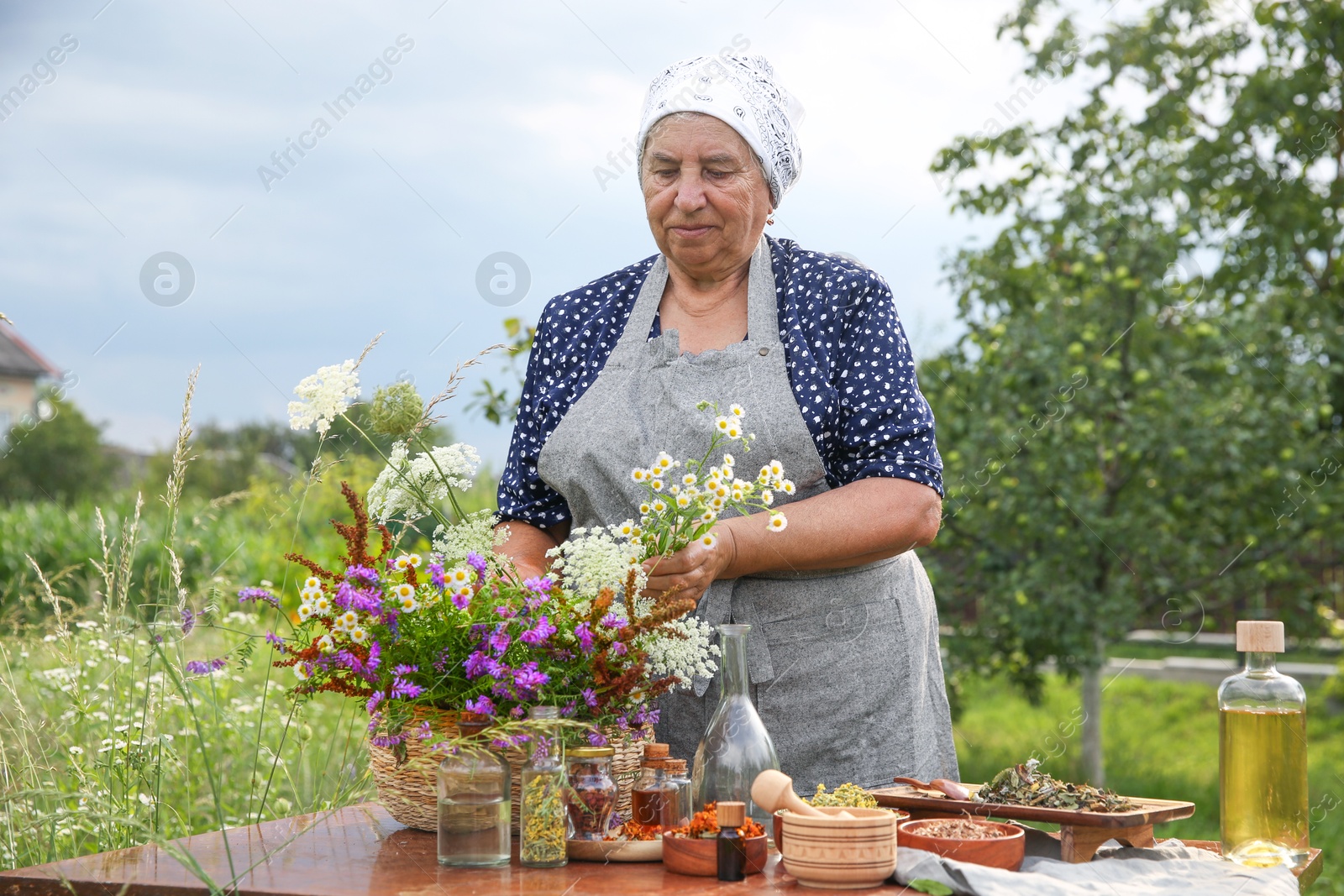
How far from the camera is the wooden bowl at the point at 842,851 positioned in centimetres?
145

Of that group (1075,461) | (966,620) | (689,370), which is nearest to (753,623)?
A: (689,370)

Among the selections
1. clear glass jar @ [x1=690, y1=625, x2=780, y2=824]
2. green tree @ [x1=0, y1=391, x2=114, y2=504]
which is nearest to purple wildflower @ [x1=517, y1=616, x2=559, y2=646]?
clear glass jar @ [x1=690, y1=625, x2=780, y2=824]

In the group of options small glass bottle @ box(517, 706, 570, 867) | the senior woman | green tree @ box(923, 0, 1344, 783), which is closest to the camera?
small glass bottle @ box(517, 706, 570, 867)

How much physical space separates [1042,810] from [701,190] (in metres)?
1.21

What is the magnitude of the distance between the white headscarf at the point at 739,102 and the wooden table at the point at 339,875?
49.6 inches

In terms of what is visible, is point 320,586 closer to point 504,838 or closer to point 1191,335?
point 504,838

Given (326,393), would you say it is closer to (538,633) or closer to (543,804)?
(538,633)

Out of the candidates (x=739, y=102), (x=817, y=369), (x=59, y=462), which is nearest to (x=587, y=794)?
(x=817, y=369)

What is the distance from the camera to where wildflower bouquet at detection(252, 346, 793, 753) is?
1635 mm

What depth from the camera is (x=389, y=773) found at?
5.71 feet

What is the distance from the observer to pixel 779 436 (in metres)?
2.15

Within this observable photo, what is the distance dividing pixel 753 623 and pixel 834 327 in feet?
1.81

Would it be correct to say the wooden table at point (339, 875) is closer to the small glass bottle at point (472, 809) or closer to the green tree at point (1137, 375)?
the small glass bottle at point (472, 809)

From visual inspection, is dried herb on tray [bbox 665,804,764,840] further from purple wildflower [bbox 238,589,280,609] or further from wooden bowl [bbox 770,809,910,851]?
purple wildflower [bbox 238,589,280,609]
